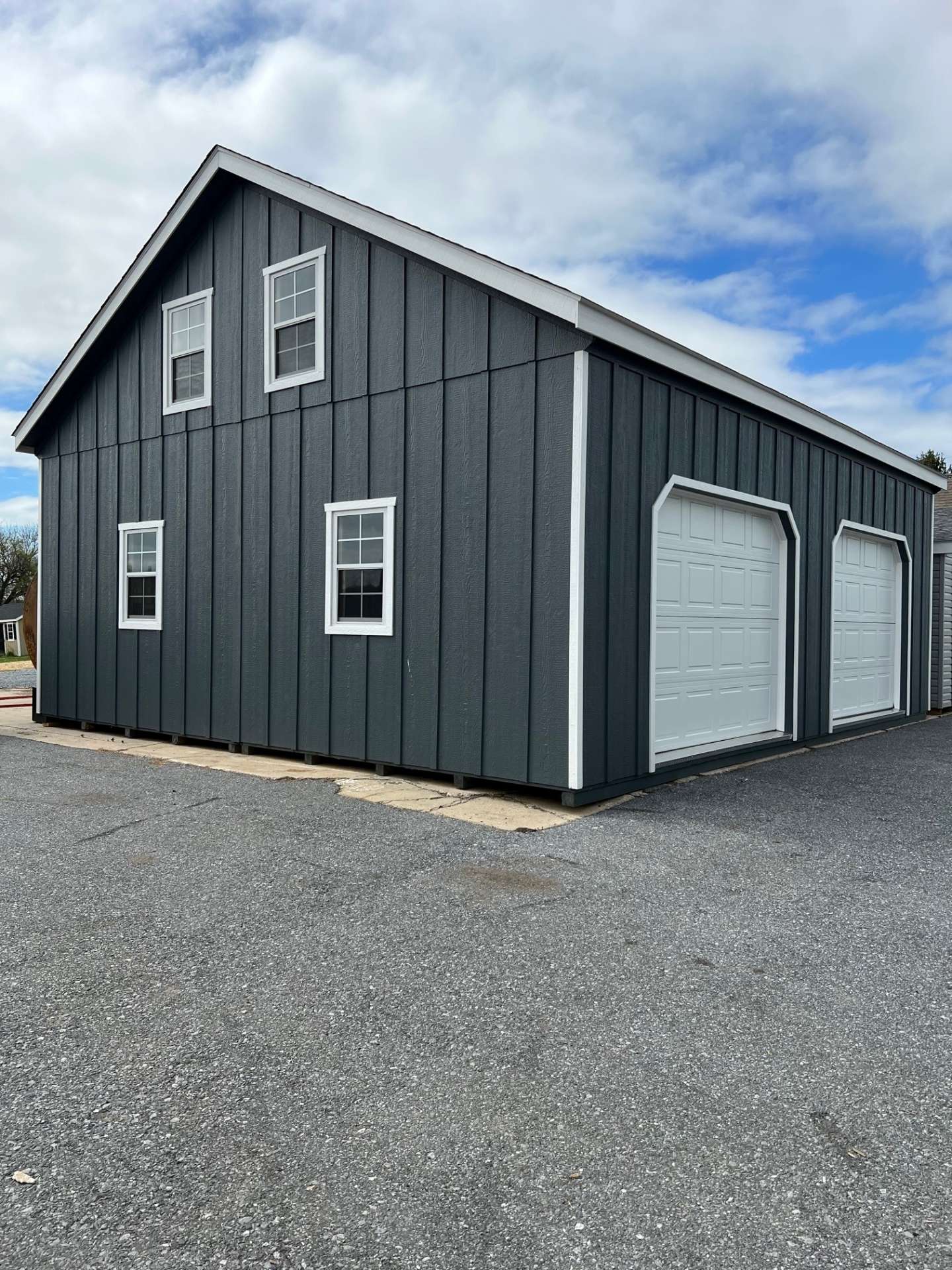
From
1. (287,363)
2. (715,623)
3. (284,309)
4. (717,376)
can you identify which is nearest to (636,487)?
(717,376)

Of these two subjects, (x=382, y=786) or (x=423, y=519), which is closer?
(x=382, y=786)

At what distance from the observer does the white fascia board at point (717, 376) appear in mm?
6332

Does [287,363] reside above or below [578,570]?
above

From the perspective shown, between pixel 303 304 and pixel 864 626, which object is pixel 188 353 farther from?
pixel 864 626

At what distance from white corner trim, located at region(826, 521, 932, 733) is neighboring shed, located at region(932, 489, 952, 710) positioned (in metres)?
0.67

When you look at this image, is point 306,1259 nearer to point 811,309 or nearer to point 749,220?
point 749,220

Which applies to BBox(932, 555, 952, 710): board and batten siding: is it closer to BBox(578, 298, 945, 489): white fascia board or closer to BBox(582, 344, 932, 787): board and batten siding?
BBox(578, 298, 945, 489): white fascia board

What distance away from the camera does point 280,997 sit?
3.16 metres

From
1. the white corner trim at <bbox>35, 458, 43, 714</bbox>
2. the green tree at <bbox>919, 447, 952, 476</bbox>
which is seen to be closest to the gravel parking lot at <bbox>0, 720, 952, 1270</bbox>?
the white corner trim at <bbox>35, 458, 43, 714</bbox>

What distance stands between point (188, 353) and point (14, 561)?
44.5 m

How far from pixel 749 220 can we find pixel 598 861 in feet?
44.4

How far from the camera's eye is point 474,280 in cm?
687

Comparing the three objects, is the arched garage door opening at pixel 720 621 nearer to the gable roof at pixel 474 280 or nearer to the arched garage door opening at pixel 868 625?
the gable roof at pixel 474 280

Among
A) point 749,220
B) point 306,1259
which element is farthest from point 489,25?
point 306,1259
